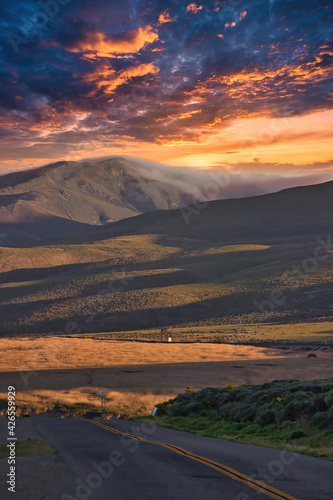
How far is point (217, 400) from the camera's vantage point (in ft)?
87.4

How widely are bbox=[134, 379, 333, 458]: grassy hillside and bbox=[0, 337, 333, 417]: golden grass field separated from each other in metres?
6.61

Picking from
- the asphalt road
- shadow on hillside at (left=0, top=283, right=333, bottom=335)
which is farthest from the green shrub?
shadow on hillside at (left=0, top=283, right=333, bottom=335)

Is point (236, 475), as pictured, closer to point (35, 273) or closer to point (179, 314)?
point (179, 314)

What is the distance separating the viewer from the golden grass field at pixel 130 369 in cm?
3450

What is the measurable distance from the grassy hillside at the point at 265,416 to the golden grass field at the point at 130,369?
21.7ft

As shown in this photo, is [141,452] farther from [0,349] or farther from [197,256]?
[197,256]

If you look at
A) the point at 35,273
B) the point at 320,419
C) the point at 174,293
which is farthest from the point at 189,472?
the point at 35,273

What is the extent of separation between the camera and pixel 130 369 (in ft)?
160

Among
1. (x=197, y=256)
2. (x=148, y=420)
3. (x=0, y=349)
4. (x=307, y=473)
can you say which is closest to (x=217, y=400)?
(x=148, y=420)

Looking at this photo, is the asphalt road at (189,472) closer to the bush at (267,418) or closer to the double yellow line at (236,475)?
the double yellow line at (236,475)

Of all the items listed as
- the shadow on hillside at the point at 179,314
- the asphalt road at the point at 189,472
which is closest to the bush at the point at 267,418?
the asphalt road at the point at 189,472

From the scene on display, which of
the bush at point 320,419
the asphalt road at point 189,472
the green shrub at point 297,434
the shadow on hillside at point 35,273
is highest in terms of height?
the asphalt road at point 189,472

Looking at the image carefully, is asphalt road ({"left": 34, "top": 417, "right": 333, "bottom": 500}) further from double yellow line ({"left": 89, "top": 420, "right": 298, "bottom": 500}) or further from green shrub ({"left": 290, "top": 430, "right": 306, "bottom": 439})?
green shrub ({"left": 290, "top": 430, "right": 306, "bottom": 439})

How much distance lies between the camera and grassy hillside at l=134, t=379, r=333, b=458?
16750mm
